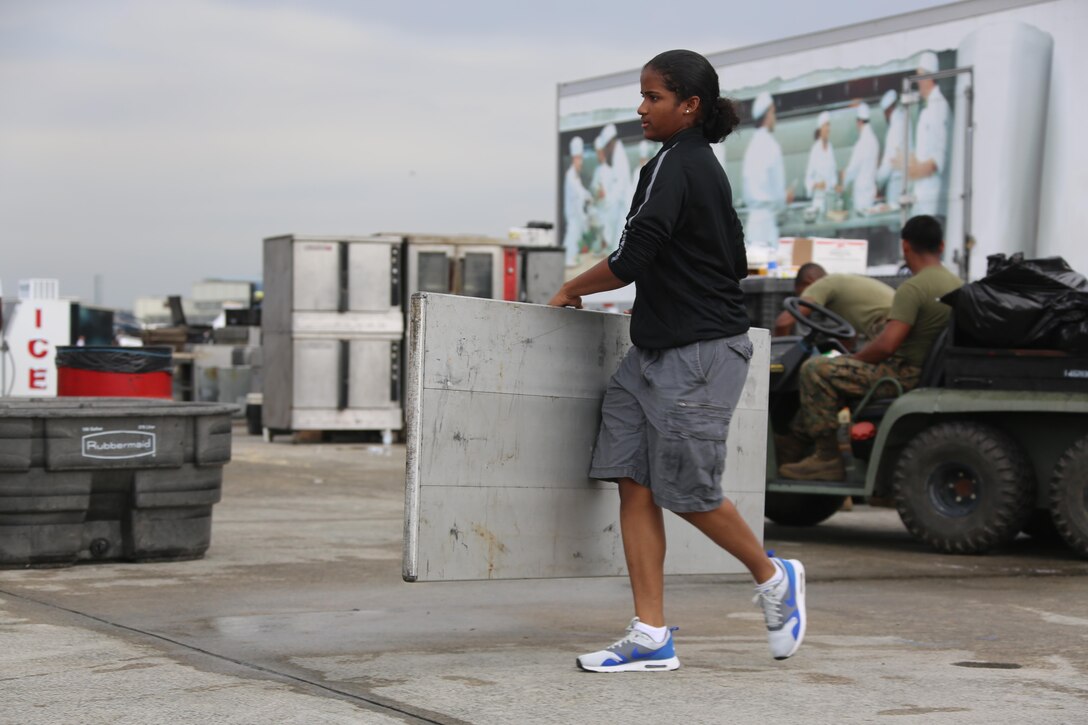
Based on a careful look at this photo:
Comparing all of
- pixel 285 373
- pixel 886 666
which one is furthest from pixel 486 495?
pixel 285 373

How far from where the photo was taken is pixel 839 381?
8.60 metres

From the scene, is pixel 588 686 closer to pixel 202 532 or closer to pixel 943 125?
pixel 202 532

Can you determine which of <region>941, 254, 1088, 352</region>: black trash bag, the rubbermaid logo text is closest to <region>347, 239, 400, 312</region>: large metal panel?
<region>941, 254, 1088, 352</region>: black trash bag

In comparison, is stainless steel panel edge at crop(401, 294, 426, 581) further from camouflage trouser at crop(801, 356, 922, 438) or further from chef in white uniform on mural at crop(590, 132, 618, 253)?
chef in white uniform on mural at crop(590, 132, 618, 253)

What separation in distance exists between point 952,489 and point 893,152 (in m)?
7.64

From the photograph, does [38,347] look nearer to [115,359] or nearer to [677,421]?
[115,359]

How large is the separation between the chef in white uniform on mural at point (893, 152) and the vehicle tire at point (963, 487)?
7287mm

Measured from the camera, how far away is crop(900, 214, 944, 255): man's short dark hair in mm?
8625

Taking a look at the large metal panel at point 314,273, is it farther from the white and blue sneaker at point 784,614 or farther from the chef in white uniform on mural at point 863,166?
the white and blue sneaker at point 784,614

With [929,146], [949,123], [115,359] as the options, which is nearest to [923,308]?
[115,359]

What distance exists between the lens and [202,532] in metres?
7.43

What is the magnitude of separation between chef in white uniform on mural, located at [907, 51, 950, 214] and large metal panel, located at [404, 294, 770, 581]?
10.3 meters

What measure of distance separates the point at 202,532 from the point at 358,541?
124 cm

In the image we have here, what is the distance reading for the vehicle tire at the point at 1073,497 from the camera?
25.6ft
